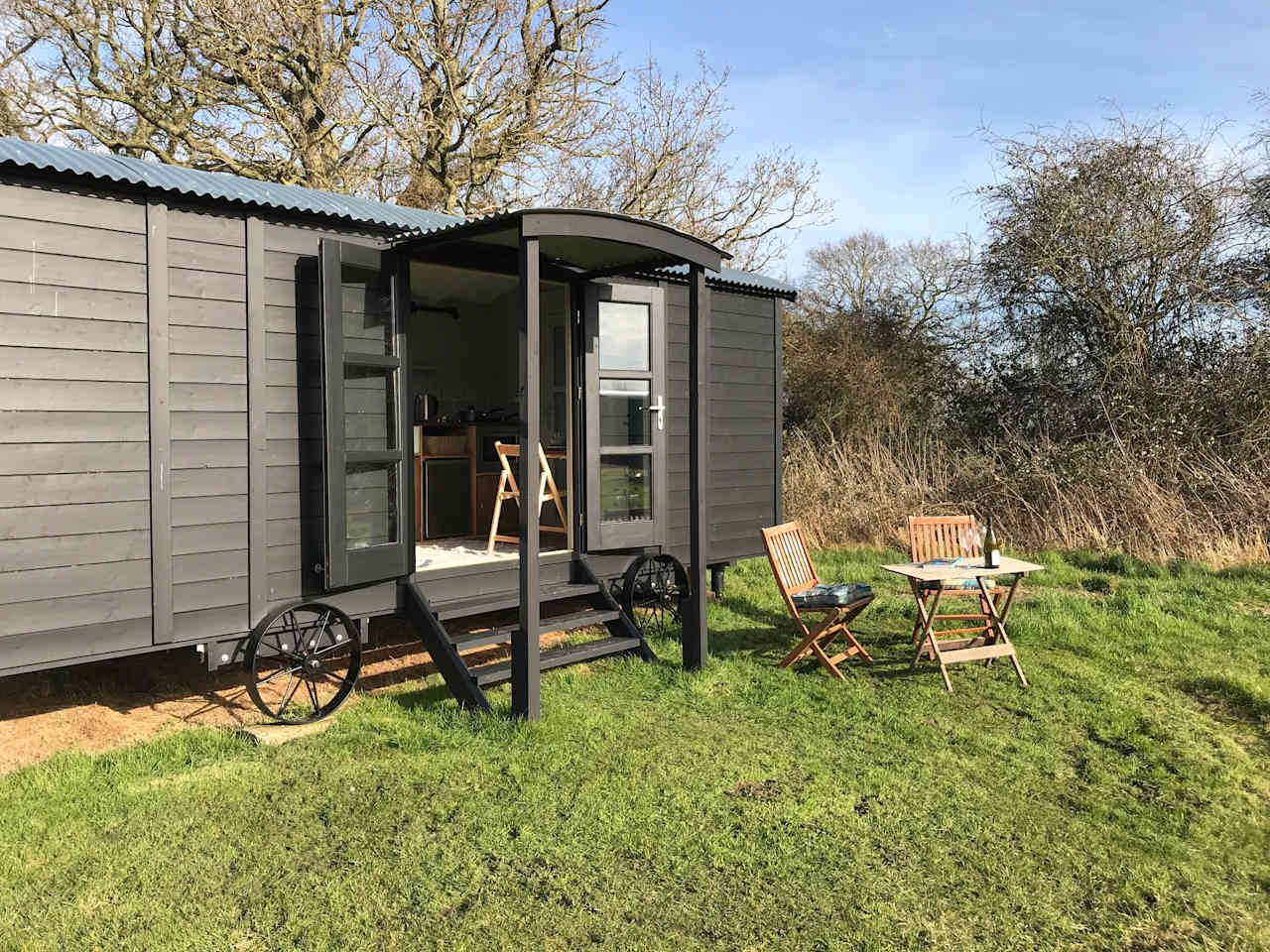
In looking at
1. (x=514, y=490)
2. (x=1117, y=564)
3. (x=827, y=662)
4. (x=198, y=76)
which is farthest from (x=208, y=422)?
(x=198, y=76)

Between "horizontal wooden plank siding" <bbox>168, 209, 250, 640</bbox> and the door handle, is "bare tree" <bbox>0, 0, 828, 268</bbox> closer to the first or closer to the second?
the door handle

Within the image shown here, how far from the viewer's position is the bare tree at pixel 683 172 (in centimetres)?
1244

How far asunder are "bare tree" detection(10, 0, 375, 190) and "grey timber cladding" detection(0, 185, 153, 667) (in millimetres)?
6812

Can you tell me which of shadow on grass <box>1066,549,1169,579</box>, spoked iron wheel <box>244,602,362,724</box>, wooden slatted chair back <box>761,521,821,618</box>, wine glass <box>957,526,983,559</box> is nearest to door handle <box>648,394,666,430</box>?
wooden slatted chair back <box>761,521,821,618</box>

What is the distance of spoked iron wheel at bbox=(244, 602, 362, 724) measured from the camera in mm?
4137

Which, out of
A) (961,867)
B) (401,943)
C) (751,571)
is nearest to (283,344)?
(401,943)

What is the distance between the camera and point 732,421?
21.7ft

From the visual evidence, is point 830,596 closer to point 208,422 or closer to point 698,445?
point 698,445

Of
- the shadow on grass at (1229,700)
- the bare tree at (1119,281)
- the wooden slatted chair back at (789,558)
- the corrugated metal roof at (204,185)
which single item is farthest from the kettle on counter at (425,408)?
the bare tree at (1119,281)

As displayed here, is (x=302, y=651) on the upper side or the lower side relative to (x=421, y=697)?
upper

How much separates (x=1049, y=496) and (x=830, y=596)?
5.40 meters

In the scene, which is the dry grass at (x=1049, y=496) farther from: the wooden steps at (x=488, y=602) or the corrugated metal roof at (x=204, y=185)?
the corrugated metal roof at (x=204, y=185)

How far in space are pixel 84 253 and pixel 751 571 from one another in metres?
5.83

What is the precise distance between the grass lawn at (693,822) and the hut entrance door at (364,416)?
30.9 inches
